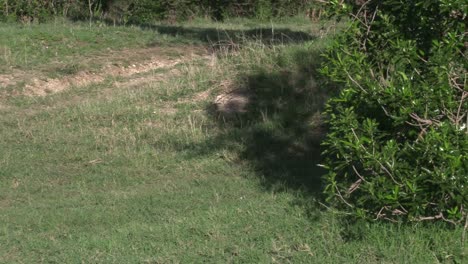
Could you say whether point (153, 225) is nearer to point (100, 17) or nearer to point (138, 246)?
point (138, 246)

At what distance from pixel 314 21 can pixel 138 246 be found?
13332 mm

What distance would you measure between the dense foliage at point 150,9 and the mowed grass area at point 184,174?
3649 mm

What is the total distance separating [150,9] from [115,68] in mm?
5767

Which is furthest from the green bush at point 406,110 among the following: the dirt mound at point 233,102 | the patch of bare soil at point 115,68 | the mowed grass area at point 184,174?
the patch of bare soil at point 115,68

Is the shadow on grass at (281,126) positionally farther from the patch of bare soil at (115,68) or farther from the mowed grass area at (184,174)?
the patch of bare soil at (115,68)

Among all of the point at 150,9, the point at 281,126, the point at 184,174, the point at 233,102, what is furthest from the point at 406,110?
the point at 150,9

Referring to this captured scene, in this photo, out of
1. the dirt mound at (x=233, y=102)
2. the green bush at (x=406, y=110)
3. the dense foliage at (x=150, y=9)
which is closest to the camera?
the green bush at (x=406, y=110)

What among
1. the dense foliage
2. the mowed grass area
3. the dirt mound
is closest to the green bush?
the mowed grass area

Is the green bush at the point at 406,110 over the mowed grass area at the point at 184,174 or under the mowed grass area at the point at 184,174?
over

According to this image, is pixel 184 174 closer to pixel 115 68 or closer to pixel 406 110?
pixel 406 110

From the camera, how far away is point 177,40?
50.1ft

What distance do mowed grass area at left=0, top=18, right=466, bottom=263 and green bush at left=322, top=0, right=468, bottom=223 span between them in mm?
265

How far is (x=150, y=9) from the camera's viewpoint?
18812 mm

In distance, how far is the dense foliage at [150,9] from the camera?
17672 millimetres
